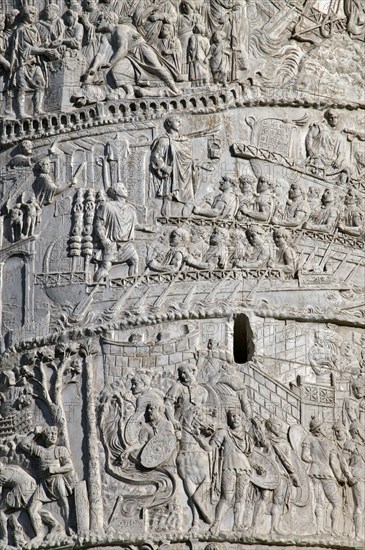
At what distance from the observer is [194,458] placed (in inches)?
600

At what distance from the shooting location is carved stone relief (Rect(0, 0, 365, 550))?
601 inches

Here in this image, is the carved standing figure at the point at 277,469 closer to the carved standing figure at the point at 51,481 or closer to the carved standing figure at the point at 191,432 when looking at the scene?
the carved standing figure at the point at 191,432

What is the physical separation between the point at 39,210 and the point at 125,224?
A: 2.17 feet

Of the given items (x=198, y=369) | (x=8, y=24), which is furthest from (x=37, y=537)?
(x=8, y=24)

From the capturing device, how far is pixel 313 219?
1619cm

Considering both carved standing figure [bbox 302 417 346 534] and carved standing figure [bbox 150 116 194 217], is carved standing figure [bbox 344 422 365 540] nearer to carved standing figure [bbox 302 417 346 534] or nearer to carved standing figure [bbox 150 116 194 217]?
carved standing figure [bbox 302 417 346 534]

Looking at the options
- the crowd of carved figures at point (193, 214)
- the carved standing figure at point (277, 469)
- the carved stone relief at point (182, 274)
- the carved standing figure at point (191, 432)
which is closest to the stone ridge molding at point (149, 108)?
the carved stone relief at point (182, 274)

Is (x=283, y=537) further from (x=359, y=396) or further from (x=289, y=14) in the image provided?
(x=289, y=14)

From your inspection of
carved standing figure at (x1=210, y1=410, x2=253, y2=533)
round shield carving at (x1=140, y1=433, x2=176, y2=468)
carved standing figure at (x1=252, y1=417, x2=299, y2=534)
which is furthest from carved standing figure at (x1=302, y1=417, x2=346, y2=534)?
round shield carving at (x1=140, y1=433, x2=176, y2=468)

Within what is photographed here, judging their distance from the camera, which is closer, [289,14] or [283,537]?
[283,537]

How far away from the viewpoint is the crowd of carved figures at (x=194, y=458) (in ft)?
49.8

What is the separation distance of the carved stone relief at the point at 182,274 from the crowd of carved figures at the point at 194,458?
15 millimetres

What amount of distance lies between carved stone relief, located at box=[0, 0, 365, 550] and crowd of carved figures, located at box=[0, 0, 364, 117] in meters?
0.02

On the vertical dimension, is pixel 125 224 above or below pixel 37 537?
above
